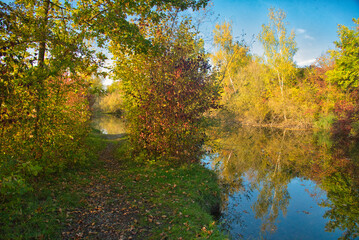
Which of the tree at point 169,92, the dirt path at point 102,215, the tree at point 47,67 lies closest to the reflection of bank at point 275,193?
the tree at point 169,92

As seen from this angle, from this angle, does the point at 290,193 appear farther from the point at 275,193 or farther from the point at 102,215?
the point at 102,215

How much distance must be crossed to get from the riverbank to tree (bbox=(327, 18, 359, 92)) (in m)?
25.2

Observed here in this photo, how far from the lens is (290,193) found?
10.0 metres

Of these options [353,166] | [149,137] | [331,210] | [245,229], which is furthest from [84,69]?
[353,166]

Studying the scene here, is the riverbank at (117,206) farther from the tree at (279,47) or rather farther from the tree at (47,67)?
the tree at (279,47)

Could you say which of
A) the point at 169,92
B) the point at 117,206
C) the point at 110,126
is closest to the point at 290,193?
the point at 169,92

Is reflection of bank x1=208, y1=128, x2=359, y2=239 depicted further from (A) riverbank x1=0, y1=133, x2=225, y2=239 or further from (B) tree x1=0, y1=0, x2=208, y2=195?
(B) tree x1=0, y1=0, x2=208, y2=195

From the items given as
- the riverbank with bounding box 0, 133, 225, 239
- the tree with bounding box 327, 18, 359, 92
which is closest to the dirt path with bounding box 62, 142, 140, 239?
the riverbank with bounding box 0, 133, 225, 239

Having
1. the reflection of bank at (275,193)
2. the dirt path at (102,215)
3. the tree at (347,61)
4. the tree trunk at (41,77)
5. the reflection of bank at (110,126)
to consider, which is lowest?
the reflection of bank at (275,193)

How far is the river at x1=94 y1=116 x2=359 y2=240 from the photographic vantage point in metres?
7.12

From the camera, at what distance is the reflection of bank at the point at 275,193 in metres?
7.16

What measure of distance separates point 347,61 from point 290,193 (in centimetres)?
2270

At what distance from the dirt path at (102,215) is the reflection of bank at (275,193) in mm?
3468

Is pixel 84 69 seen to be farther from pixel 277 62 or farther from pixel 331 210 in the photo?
pixel 277 62
